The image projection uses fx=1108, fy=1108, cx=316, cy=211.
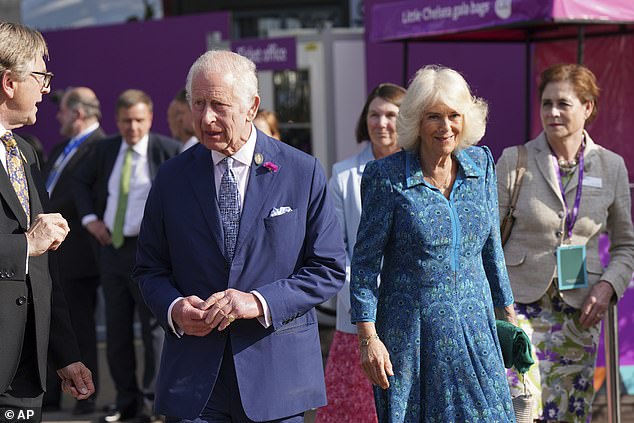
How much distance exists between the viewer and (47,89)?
12.6ft

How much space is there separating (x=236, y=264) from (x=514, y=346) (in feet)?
4.10

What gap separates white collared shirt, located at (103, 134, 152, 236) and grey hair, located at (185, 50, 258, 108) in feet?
13.3

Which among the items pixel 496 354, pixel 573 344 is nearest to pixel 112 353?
pixel 573 344

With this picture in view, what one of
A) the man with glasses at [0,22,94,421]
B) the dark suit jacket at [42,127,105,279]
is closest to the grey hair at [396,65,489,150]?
the man with glasses at [0,22,94,421]

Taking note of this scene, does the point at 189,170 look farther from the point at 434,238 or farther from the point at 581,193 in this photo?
the point at 581,193

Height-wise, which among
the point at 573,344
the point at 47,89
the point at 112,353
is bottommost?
the point at 112,353

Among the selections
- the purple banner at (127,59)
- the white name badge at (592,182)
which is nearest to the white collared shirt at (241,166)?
the white name badge at (592,182)

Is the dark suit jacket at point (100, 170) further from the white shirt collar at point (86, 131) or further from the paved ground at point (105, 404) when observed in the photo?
the paved ground at point (105, 404)

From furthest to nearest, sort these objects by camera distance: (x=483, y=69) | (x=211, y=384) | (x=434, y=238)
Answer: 1. (x=483, y=69)
2. (x=434, y=238)
3. (x=211, y=384)

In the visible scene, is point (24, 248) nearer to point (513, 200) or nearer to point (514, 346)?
point (514, 346)

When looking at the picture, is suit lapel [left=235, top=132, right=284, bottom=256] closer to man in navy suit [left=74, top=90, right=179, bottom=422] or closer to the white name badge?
the white name badge

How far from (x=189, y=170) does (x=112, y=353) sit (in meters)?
4.32

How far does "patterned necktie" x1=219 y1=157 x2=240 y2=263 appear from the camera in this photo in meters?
3.76

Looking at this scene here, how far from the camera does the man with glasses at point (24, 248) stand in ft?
11.7
